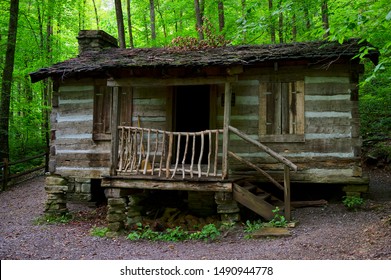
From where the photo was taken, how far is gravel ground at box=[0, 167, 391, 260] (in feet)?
21.1

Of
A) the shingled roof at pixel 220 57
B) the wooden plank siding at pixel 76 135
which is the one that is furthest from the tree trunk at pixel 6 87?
the shingled roof at pixel 220 57

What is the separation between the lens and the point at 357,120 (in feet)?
32.0

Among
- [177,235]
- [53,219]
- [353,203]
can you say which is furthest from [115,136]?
[353,203]

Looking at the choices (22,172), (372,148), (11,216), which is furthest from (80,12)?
(372,148)

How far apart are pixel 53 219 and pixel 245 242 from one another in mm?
5797

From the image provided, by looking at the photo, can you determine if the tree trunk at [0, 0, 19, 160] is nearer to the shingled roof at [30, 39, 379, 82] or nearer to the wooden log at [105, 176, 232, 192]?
the shingled roof at [30, 39, 379, 82]

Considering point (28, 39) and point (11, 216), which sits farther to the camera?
point (28, 39)

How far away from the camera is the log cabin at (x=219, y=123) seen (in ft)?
28.7

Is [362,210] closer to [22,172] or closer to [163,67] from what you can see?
[163,67]

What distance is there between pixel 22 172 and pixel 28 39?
7692 mm

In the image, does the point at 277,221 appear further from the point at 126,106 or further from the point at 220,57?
the point at 126,106

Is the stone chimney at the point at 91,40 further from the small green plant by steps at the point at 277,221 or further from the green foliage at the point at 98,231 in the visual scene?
the small green plant by steps at the point at 277,221

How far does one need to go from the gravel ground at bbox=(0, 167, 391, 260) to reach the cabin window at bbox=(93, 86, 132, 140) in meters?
2.51

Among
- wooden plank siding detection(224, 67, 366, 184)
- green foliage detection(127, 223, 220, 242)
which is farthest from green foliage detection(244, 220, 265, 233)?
wooden plank siding detection(224, 67, 366, 184)
